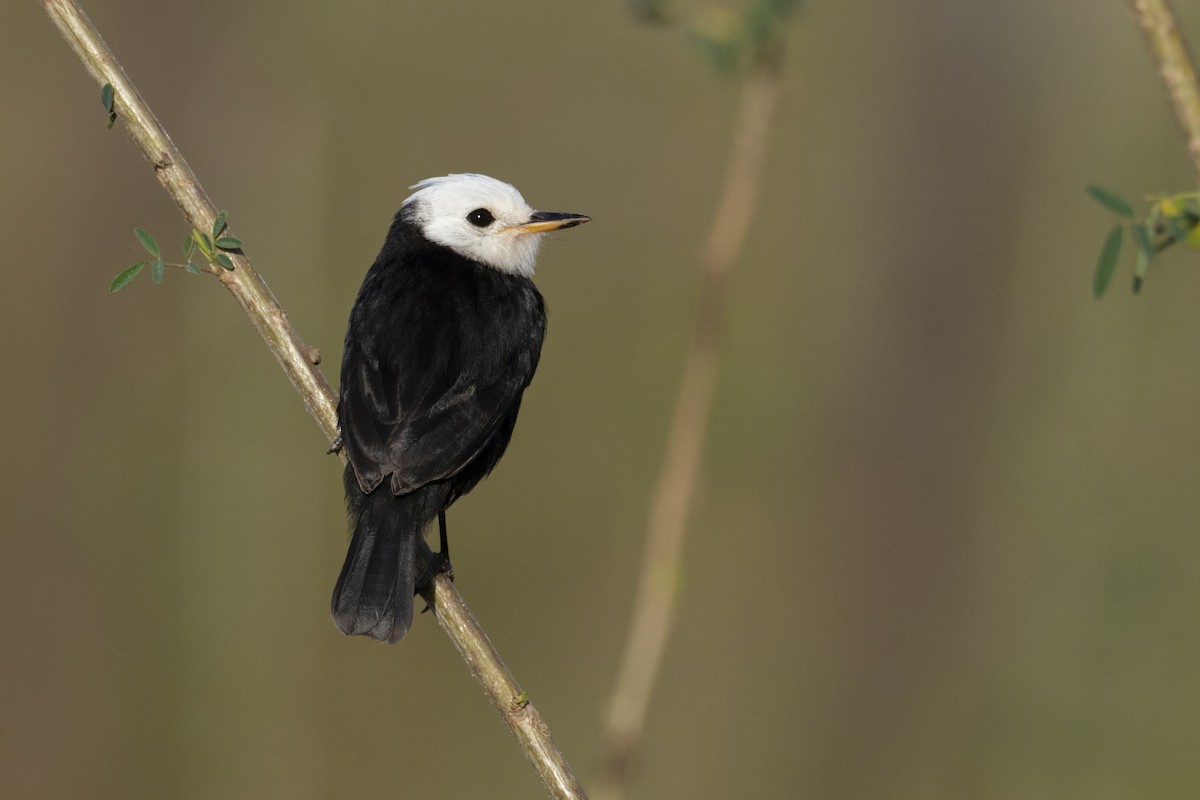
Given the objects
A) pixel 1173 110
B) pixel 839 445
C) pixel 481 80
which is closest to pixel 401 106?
pixel 481 80

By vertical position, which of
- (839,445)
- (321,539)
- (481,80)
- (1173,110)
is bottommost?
(839,445)

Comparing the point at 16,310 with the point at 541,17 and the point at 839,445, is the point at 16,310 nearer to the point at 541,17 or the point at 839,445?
the point at 541,17

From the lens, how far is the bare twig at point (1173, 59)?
79.7 inches

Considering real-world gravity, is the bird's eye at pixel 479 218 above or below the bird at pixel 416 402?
above

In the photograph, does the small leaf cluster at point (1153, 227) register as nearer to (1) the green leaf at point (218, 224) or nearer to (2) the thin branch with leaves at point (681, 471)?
(2) the thin branch with leaves at point (681, 471)

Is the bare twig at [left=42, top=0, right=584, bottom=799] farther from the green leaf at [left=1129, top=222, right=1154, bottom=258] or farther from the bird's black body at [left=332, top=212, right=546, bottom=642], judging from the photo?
the green leaf at [left=1129, top=222, right=1154, bottom=258]

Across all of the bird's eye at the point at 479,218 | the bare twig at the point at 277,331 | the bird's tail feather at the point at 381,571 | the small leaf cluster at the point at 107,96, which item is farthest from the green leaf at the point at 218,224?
the bird's eye at the point at 479,218

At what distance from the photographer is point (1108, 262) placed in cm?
255

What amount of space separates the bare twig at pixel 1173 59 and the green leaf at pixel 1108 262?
1.45ft

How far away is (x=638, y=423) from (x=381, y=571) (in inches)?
187

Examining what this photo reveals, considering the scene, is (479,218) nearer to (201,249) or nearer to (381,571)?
(381,571)

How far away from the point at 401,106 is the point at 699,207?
7.12 feet

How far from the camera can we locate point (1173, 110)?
80.9 inches

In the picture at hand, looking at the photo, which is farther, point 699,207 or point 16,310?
point 699,207
